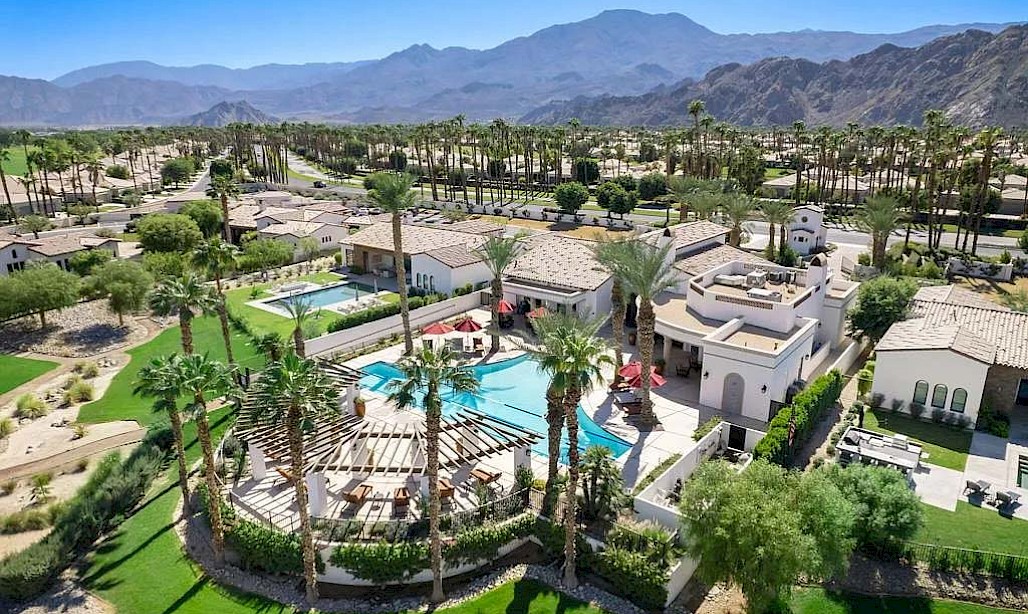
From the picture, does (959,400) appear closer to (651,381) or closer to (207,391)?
(651,381)

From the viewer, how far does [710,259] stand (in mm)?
44219

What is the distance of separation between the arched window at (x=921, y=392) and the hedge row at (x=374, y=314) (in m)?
29.0

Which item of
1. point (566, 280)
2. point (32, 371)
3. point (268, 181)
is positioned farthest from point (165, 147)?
point (566, 280)

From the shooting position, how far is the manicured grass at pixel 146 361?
33.9 meters

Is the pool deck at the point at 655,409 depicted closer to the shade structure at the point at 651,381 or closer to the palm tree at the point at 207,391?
the shade structure at the point at 651,381

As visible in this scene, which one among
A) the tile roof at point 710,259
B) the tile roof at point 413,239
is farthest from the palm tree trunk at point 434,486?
the tile roof at point 413,239

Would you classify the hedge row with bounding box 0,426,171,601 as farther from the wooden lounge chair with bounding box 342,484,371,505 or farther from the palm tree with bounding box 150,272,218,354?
the wooden lounge chair with bounding box 342,484,371,505

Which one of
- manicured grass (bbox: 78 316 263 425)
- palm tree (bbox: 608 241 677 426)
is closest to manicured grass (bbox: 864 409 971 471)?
palm tree (bbox: 608 241 677 426)

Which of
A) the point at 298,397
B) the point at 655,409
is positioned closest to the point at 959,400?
the point at 655,409

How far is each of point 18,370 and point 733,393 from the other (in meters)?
42.1

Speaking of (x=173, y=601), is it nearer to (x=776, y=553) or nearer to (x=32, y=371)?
(x=776, y=553)

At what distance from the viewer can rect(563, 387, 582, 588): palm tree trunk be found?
64.8ft

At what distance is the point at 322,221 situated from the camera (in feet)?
238

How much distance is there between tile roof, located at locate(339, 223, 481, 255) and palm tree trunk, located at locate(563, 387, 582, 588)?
3237cm
